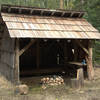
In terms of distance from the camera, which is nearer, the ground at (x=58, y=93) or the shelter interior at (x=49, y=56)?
the ground at (x=58, y=93)

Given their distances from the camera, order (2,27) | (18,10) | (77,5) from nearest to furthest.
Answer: (18,10)
(2,27)
(77,5)

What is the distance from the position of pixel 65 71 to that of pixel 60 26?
3716mm

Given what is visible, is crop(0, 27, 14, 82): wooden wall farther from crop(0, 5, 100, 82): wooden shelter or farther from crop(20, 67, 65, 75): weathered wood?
crop(20, 67, 65, 75): weathered wood

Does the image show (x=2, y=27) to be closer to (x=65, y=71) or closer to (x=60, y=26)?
(x=60, y=26)

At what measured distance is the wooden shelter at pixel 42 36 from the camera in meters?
7.51

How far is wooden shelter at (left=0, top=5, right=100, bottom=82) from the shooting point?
7.51m

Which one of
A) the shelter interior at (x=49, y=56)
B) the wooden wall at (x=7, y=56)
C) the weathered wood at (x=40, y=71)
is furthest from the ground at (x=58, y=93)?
the shelter interior at (x=49, y=56)

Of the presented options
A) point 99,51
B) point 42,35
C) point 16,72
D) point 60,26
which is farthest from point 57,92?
point 99,51

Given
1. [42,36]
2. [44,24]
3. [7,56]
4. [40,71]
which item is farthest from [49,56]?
[42,36]

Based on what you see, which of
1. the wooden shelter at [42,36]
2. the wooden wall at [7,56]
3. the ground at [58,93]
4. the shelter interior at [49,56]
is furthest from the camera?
the shelter interior at [49,56]

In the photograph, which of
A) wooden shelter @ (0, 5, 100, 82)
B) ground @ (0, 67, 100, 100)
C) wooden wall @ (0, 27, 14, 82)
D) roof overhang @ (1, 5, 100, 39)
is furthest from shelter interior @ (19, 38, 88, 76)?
ground @ (0, 67, 100, 100)

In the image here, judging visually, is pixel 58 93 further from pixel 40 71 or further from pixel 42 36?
pixel 40 71

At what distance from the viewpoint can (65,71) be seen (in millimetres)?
11078

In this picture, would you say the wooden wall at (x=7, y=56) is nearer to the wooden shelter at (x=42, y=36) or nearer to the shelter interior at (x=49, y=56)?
the wooden shelter at (x=42, y=36)
